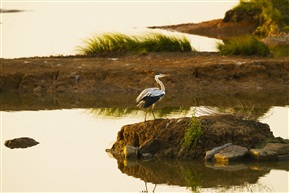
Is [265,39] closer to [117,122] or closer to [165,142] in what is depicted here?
[117,122]

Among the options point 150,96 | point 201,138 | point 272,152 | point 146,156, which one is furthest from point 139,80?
point 272,152

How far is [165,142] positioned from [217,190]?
2.14m

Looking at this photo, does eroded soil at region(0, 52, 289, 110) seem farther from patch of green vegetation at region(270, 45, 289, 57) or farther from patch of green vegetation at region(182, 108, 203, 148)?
patch of green vegetation at region(182, 108, 203, 148)

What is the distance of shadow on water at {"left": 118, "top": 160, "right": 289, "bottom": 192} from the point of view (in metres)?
15.4

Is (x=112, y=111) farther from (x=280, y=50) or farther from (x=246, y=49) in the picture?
(x=280, y=50)

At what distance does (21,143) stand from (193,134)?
11.1ft

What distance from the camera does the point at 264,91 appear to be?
23.7 metres

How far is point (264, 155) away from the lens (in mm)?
16328

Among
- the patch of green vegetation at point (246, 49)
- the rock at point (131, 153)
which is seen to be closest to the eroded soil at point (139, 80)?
the patch of green vegetation at point (246, 49)

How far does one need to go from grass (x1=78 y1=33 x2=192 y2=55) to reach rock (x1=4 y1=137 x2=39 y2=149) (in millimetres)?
9340

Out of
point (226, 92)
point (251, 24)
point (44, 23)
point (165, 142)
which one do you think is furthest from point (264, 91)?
point (44, 23)

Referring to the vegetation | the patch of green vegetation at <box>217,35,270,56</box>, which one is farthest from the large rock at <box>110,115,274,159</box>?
the vegetation

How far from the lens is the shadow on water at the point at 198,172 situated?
15.4 meters

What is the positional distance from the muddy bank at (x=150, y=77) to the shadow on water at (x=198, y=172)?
279 inches
